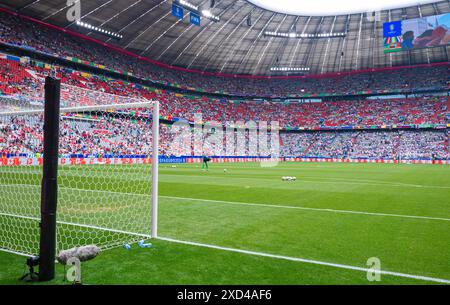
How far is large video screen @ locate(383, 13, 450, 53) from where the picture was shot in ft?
142

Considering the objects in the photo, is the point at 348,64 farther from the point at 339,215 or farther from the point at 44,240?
the point at 44,240

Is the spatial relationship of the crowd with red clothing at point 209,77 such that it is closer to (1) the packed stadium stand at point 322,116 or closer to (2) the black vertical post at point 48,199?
(1) the packed stadium stand at point 322,116

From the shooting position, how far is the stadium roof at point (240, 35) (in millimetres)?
40406

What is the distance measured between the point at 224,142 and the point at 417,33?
107 feet

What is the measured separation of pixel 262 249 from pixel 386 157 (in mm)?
56941

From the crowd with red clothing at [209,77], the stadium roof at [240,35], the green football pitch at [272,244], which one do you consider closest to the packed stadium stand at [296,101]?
the crowd with red clothing at [209,77]

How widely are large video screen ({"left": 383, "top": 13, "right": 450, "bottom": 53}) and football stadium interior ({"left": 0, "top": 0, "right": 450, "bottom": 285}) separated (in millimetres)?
160

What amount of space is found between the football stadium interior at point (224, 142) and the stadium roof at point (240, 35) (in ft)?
1.13

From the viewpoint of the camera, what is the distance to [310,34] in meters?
53.2

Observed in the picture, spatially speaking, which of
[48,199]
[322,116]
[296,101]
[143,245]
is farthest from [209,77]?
[48,199]

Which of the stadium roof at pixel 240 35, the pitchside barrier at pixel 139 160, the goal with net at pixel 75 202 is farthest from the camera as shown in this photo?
the stadium roof at pixel 240 35

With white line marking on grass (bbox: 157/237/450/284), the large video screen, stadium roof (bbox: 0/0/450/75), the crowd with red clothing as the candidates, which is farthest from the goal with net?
the large video screen

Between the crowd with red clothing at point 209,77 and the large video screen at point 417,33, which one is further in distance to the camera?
the large video screen at point 417,33

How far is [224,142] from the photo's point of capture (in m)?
58.7
